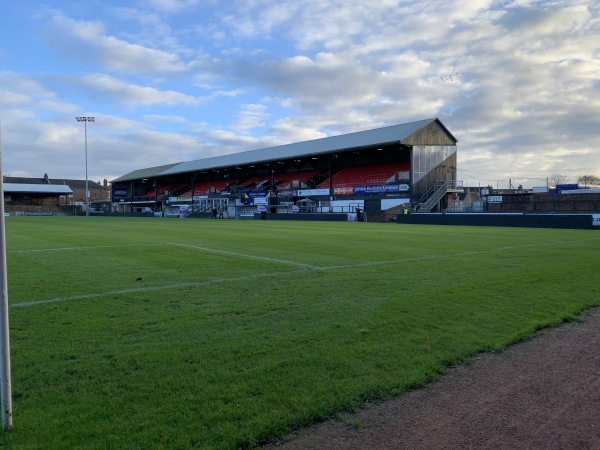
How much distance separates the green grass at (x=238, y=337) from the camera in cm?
350

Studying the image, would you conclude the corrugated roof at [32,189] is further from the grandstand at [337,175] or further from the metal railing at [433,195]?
the metal railing at [433,195]

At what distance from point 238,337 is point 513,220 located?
31.3 metres

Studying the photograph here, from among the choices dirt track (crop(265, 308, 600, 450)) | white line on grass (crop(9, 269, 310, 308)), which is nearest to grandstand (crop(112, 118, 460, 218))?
white line on grass (crop(9, 269, 310, 308))

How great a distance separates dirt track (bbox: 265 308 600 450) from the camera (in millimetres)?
3357

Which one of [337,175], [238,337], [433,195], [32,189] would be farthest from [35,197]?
[238,337]

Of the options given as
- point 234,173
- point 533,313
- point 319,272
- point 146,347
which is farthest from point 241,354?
point 234,173

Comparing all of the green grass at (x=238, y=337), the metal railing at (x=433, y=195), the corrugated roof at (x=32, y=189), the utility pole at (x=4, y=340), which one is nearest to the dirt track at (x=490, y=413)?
the green grass at (x=238, y=337)

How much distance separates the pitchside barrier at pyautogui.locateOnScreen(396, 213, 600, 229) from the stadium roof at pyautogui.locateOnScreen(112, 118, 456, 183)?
12.7 m

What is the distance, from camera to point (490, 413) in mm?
3805

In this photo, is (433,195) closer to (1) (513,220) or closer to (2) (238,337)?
(1) (513,220)

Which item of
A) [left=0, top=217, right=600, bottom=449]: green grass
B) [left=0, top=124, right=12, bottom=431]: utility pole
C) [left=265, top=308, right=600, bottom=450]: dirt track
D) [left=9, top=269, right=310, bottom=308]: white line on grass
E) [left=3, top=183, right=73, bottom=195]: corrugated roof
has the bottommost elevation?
[left=265, top=308, right=600, bottom=450]: dirt track

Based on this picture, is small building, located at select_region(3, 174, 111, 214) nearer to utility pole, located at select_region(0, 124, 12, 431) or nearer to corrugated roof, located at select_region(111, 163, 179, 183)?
corrugated roof, located at select_region(111, 163, 179, 183)

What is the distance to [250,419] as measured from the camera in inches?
138

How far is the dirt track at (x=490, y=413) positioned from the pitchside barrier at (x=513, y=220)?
28485 millimetres
